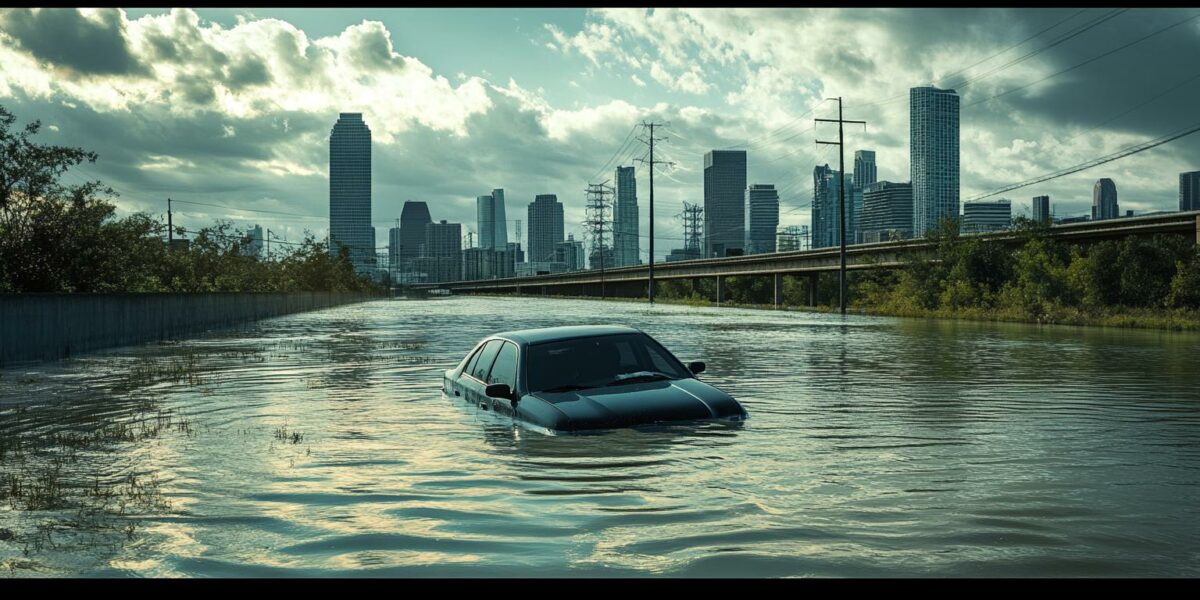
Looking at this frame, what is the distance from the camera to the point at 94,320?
31.6 meters

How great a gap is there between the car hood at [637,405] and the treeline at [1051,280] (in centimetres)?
3935

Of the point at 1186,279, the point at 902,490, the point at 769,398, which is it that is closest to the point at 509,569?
the point at 902,490

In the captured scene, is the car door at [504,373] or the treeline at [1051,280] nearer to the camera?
the car door at [504,373]

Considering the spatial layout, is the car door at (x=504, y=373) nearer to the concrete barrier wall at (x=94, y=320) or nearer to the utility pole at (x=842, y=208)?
the concrete barrier wall at (x=94, y=320)

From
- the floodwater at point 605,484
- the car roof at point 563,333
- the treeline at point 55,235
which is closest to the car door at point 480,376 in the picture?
the floodwater at point 605,484

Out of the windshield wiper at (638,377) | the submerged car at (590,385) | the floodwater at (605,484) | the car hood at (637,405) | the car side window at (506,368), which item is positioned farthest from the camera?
the car side window at (506,368)

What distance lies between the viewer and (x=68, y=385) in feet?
63.0

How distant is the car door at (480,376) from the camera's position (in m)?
13.4

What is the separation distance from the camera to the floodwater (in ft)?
21.1

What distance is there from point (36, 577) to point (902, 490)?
19.5ft

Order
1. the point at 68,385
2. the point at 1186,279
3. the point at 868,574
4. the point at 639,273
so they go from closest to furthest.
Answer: the point at 868,574 → the point at 68,385 → the point at 1186,279 → the point at 639,273

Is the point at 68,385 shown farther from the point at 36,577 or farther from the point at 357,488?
the point at 36,577

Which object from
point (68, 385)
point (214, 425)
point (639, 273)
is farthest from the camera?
point (639, 273)

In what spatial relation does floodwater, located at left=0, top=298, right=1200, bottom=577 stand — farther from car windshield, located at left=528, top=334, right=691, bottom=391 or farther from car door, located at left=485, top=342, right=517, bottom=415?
car windshield, located at left=528, top=334, right=691, bottom=391
